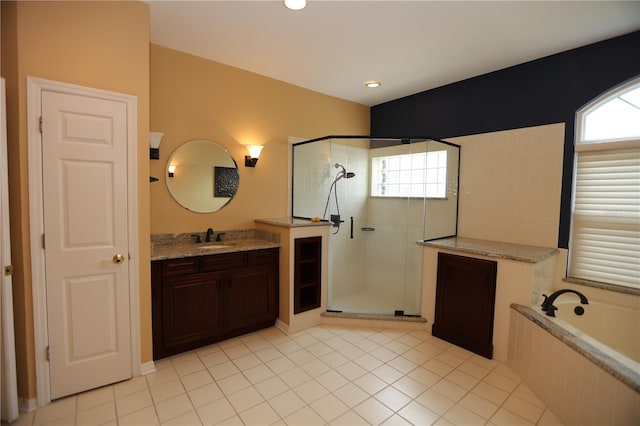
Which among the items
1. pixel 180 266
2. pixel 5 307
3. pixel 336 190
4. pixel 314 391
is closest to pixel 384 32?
pixel 336 190

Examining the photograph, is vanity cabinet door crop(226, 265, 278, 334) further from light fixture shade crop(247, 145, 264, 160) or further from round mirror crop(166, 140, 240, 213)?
light fixture shade crop(247, 145, 264, 160)

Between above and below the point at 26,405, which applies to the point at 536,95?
above

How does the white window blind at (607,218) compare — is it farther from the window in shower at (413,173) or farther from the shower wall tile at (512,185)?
the window in shower at (413,173)

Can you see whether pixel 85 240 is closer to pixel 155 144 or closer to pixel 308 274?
pixel 155 144

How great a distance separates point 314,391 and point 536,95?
11.5 feet

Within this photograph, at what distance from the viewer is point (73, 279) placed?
2055 millimetres

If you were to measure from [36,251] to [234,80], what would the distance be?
2415 millimetres

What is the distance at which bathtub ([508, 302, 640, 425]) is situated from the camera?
1.56 m

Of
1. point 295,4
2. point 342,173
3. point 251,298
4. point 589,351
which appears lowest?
point 251,298

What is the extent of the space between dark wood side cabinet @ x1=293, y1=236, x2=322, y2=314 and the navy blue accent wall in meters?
2.21

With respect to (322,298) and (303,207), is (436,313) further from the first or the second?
(303,207)

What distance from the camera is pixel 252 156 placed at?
3.43m

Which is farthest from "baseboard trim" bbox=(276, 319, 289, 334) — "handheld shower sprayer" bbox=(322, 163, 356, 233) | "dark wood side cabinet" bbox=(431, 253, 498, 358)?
"dark wood side cabinet" bbox=(431, 253, 498, 358)

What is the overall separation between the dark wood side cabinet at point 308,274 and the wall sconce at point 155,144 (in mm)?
1636
